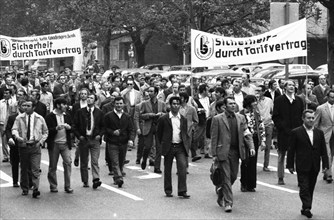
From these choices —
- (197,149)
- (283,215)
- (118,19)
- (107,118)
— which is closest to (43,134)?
(107,118)

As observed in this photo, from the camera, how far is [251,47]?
1628 cm

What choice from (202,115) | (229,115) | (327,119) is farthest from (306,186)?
(202,115)

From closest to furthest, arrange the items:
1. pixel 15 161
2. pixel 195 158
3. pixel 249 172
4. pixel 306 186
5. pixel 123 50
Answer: pixel 306 186, pixel 249 172, pixel 15 161, pixel 195 158, pixel 123 50

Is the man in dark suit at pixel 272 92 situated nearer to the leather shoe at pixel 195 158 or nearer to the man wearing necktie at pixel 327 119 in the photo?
the leather shoe at pixel 195 158

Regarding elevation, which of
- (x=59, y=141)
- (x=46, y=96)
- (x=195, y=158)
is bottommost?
(x=195, y=158)

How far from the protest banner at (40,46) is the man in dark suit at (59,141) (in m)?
9.63

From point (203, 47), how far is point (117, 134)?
3600 mm

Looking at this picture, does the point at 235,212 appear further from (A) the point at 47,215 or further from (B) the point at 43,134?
(B) the point at 43,134

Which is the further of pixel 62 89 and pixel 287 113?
pixel 62 89

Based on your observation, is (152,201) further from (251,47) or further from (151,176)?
(251,47)

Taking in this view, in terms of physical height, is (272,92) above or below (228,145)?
above

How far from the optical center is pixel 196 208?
12203mm

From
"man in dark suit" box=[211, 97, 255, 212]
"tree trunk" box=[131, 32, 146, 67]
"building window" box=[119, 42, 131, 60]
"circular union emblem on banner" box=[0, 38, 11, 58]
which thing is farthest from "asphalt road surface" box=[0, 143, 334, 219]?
"building window" box=[119, 42, 131, 60]

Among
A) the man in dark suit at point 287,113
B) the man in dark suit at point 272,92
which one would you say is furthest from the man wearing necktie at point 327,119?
the man in dark suit at point 272,92
